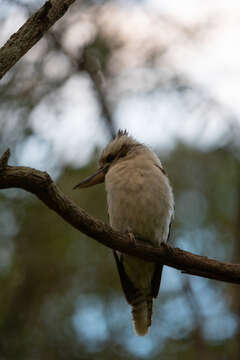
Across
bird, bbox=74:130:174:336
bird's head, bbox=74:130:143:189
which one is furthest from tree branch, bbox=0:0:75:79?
bird's head, bbox=74:130:143:189

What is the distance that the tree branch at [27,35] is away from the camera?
291cm

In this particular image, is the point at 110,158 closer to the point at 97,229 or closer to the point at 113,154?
the point at 113,154

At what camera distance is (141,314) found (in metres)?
4.64

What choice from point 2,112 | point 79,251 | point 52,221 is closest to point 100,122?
point 2,112

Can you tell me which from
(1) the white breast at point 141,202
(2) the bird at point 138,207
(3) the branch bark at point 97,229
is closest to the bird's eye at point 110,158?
(2) the bird at point 138,207

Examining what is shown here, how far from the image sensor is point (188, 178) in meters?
7.25

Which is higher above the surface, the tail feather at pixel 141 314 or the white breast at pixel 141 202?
the white breast at pixel 141 202

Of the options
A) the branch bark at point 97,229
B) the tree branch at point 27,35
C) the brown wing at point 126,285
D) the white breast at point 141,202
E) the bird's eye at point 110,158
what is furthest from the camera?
the bird's eye at point 110,158

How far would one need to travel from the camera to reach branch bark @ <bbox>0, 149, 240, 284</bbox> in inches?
110

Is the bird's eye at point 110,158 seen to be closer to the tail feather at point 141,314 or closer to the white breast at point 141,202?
the white breast at point 141,202

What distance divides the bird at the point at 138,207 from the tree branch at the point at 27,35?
1535 millimetres

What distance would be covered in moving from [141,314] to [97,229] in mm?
1746

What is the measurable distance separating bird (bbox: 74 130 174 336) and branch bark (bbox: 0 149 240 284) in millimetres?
227

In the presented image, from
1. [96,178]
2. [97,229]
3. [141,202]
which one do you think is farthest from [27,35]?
[96,178]
